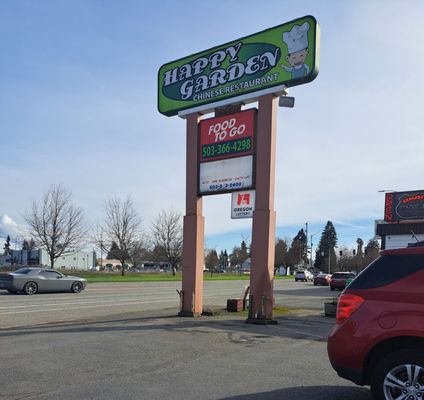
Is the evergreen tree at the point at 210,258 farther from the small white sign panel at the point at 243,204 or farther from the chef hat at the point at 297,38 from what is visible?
the chef hat at the point at 297,38

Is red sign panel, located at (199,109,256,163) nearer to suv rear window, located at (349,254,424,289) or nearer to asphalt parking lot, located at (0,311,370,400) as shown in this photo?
asphalt parking lot, located at (0,311,370,400)

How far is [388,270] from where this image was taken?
5250 mm

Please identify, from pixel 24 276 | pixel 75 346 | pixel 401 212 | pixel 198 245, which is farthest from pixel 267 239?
pixel 401 212

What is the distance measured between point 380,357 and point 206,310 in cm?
1073

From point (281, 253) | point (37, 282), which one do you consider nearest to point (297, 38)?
point (37, 282)

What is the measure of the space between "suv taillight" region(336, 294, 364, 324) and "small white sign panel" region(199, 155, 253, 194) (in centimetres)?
874

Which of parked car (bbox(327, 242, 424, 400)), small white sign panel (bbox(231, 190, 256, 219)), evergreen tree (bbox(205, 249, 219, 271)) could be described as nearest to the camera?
parked car (bbox(327, 242, 424, 400))

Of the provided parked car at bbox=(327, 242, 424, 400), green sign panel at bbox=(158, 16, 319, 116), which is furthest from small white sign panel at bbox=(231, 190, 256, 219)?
parked car at bbox=(327, 242, 424, 400)

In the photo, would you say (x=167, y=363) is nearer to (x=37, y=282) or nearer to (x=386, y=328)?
(x=386, y=328)

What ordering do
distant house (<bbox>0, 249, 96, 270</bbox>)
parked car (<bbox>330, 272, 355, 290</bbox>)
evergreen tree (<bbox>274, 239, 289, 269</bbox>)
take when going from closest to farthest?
parked car (<bbox>330, 272, 355, 290</bbox>) → distant house (<bbox>0, 249, 96, 270</bbox>) → evergreen tree (<bbox>274, 239, 289, 269</bbox>)

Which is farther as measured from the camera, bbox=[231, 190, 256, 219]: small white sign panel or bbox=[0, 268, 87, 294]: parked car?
bbox=[0, 268, 87, 294]: parked car

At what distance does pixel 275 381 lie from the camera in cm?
662

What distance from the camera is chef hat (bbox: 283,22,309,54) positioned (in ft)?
43.6

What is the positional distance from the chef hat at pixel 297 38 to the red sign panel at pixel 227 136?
1990 mm
